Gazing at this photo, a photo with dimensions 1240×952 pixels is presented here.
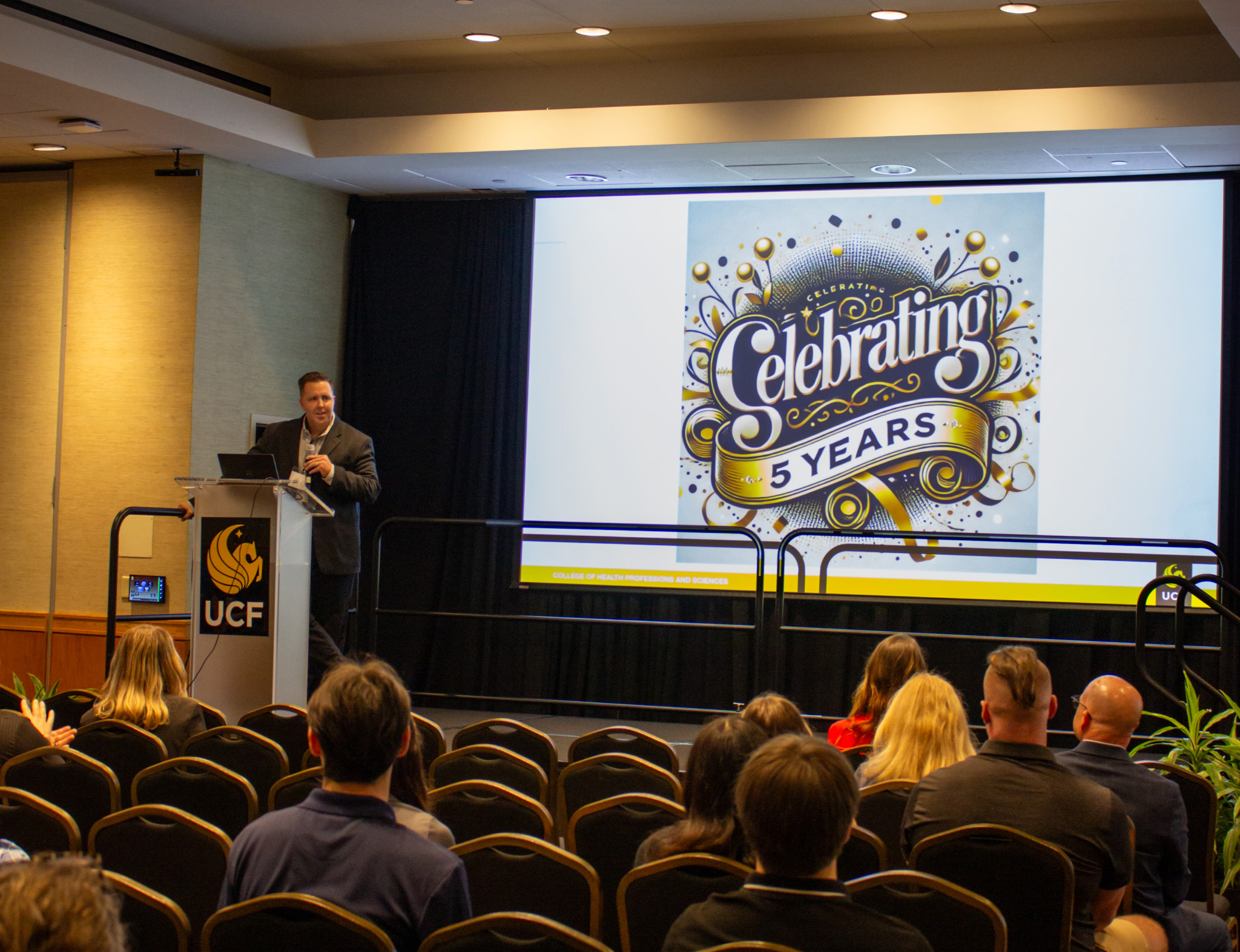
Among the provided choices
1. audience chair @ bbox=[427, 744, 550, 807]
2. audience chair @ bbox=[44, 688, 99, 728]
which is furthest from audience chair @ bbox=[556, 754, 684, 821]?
audience chair @ bbox=[44, 688, 99, 728]

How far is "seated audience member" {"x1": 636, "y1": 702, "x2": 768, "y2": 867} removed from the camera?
2.54 m

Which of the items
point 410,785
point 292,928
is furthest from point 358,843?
point 410,785

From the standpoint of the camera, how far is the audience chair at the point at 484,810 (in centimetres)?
311

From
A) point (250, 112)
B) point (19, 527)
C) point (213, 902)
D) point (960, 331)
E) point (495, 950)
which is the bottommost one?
point (213, 902)

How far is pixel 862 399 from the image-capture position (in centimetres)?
756

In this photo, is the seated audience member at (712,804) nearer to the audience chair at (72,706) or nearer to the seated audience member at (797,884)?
the seated audience member at (797,884)

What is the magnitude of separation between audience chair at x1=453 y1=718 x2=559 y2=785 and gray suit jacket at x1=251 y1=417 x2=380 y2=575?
1.83m

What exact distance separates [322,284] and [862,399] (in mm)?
3431

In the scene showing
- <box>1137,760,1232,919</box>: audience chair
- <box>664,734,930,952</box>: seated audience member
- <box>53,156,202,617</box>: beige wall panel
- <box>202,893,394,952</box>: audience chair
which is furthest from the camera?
<box>53,156,202,617</box>: beige wall panel

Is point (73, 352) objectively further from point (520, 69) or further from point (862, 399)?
point (862, 399)

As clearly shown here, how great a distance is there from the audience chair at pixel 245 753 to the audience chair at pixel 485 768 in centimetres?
45

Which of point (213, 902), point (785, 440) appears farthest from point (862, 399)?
point (213, 902)

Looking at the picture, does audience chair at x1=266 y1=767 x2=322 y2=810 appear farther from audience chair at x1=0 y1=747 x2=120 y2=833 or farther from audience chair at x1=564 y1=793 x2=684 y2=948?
audience chair at x1=564 y1=793 x2=684 y2=948

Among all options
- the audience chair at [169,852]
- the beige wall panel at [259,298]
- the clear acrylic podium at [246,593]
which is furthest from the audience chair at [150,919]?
the beige wall panel at [259,298]
